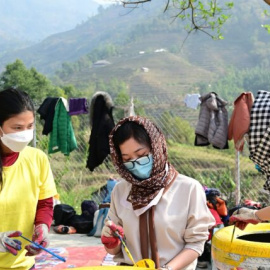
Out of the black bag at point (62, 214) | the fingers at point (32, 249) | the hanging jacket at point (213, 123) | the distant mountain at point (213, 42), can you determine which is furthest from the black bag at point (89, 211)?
the distant mountain at point (213, 42)

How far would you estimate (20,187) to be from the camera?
9.04 ft

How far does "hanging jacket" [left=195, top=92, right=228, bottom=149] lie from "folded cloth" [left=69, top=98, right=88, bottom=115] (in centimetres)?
151

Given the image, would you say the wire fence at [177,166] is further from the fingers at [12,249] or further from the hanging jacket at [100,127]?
the fingers at [12,249]

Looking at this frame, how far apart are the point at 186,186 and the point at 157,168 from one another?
0.14 metres

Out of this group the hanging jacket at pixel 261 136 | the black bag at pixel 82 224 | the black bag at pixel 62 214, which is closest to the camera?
the hanging jacket at pixel 261 136

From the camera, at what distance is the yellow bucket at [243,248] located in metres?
2.99

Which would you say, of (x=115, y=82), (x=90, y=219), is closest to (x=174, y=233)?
(x=90, y=219)

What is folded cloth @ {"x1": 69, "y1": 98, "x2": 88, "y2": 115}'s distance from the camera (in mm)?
7465

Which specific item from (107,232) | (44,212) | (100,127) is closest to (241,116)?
(100,127)

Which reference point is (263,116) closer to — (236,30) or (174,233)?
(174,233)

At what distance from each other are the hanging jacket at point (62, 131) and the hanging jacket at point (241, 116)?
229cm

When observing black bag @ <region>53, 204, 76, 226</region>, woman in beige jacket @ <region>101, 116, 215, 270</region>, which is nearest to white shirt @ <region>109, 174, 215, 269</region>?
woman in beige jacket @ <region>101, 116, 215, 270</region>

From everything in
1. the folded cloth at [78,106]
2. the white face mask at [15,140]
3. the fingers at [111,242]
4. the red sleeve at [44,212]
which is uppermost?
the white face mask at [15,140]

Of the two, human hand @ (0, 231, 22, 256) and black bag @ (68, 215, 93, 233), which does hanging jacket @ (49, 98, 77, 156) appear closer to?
black bag @ (68, 215, 93, 233)
